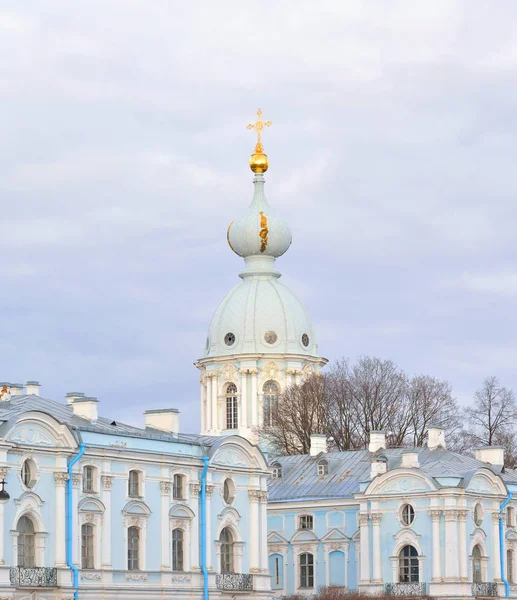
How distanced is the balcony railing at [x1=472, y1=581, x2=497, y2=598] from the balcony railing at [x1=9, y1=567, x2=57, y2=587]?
727 inches

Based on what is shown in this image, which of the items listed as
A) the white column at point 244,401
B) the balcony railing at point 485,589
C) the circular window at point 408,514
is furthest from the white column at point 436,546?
the white column at point 244,401

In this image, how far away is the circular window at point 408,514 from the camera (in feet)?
203

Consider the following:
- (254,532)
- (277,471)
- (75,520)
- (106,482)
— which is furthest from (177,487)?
(277,471)

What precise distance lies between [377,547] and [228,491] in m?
8.34

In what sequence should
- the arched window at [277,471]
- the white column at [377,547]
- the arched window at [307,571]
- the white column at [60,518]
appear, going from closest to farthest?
the white column at [60,518] → the white column at [377,547] → the arched window at [307,571] → the arched window at [277,471]

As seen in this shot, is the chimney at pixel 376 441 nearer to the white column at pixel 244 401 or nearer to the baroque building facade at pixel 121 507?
the baroque building facade at pixel 121 507

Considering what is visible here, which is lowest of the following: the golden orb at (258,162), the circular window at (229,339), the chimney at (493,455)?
the chimney at (493,455)

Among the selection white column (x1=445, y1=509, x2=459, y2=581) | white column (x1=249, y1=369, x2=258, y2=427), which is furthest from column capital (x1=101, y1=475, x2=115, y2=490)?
white column (x1=249, y1=369, x2=258, y2=427)

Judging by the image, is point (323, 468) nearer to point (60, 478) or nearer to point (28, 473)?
point (60, 478)

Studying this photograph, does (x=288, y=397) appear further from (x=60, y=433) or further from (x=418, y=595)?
(x=60, y=433)

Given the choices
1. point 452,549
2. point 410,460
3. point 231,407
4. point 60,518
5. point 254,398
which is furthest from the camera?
point 231,407

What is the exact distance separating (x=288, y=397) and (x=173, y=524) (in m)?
32.1

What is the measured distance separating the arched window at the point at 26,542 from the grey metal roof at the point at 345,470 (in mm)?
17873

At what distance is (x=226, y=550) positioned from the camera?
56406mm
